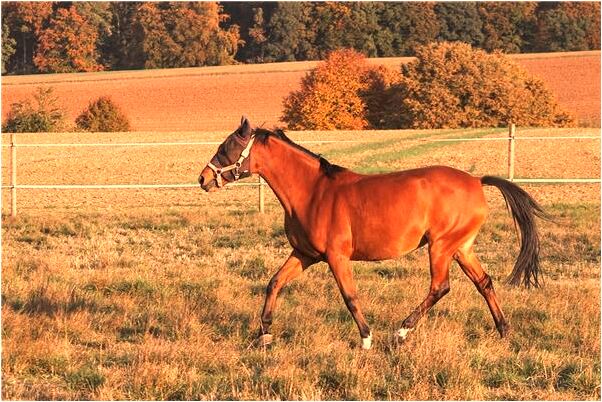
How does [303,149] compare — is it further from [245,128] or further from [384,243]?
[384,243]

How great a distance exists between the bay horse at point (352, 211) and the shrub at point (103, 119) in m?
41.0

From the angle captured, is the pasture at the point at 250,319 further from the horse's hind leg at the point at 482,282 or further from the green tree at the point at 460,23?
the green tree at the point at 460,23

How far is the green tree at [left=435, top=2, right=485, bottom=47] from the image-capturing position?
197 ft

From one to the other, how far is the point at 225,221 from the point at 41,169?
52.7ft

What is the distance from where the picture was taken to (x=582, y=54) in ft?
225

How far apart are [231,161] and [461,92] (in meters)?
37.9

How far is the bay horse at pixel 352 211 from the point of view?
6.95 m

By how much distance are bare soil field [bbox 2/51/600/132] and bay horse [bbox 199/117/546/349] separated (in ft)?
158

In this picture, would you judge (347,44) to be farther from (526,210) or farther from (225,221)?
(526,210)

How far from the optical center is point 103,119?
47500 mm

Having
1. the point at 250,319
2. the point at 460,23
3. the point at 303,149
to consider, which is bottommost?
the point at 250,319

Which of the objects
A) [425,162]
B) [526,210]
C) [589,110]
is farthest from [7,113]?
[526,210]

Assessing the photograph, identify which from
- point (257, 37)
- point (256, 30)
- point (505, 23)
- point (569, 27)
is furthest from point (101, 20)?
point (569, 27)

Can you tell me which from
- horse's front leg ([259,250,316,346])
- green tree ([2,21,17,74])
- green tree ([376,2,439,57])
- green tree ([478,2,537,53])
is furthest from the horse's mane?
green tree ([478,2,537,53])
